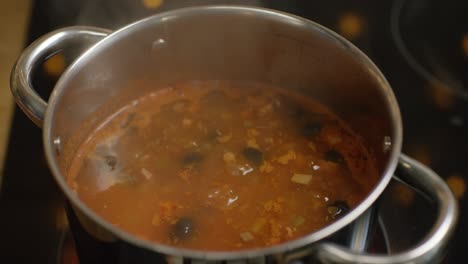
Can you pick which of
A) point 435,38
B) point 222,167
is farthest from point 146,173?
point 435,38

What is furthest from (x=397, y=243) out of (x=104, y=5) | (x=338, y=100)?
(x=104, y=5)

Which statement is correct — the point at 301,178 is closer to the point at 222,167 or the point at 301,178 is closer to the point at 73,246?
the point at 222,167

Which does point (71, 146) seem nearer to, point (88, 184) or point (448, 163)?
point (88, 184)

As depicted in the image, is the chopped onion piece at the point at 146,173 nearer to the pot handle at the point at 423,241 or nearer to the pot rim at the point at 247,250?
the pot rim at the point at 247,250

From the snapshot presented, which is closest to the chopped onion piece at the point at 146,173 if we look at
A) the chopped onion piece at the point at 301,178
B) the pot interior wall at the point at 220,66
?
the pot interior wall at the point at 220,66

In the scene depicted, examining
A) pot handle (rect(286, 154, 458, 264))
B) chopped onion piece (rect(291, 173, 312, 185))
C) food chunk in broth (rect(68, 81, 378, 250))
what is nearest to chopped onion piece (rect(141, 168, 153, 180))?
food chunk in broth (rect(68, 81, 378, 250))

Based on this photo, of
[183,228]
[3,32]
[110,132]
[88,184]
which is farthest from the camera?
[3,32]

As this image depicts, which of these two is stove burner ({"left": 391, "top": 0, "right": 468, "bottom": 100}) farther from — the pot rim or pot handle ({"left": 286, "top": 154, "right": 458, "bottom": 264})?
pot handle ({"left": 286, "top": 154, "right": 458, "bottom": 264})
